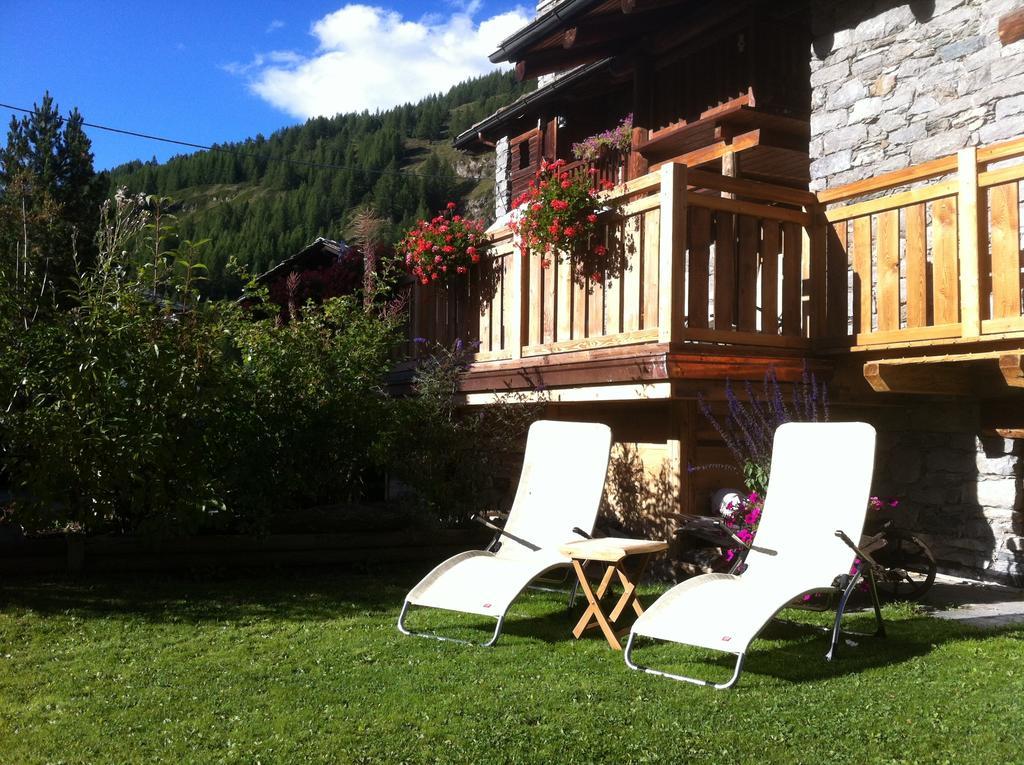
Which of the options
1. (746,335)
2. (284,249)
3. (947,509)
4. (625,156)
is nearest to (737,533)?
(746,335)

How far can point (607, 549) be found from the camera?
5.01m

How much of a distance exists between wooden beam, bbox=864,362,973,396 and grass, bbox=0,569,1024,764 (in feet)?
5.08

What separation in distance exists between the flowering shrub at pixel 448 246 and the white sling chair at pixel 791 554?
13.1ft

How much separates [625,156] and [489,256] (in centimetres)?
546

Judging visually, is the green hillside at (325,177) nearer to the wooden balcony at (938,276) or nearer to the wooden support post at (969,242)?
the wooden balcony at (938,276)

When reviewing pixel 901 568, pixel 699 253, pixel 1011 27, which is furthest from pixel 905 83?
pixel 901 568

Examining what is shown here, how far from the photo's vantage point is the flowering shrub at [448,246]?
8.71 metres

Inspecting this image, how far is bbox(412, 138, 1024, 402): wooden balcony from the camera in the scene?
608cm

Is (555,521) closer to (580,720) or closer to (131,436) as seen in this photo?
(580,720)

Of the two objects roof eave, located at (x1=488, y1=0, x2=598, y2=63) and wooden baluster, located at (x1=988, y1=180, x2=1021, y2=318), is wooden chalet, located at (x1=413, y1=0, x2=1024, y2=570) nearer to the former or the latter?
wooden baluster, located at (x1=988, y1=180, x2=1021, y2=318)

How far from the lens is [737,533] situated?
19.2ft

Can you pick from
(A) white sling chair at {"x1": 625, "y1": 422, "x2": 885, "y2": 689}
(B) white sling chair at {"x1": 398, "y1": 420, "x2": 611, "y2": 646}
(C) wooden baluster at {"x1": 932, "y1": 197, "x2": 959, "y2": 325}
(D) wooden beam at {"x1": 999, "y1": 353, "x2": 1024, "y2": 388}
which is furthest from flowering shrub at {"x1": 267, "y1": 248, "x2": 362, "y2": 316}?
(D) wooden beam at {"x1": 999, "y1": 353, "x2": 1024, "y2": 388}

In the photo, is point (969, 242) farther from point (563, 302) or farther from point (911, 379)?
point (563, 302)

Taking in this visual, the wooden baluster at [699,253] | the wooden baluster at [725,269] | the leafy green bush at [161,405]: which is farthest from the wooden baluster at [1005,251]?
the leafy green bush at [161,405]
